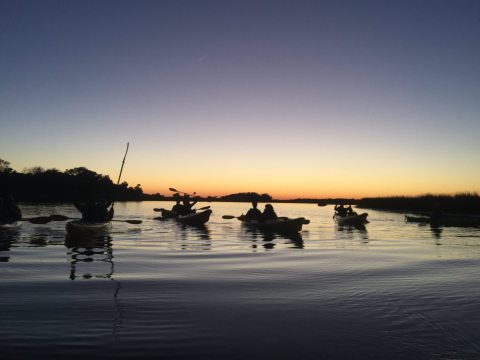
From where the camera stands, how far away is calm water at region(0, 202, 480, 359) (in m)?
4.47

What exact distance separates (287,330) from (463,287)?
5.23 m

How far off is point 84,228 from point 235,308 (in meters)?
14.7

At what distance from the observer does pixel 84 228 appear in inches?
747

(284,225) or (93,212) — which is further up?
(93,212)

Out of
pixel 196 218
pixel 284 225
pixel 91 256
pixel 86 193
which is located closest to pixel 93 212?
pixel 91 256

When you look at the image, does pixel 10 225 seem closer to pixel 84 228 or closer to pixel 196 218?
pixel 84 228

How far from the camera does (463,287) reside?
832 centimetres

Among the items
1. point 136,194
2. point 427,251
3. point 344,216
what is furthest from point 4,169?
point 427,251

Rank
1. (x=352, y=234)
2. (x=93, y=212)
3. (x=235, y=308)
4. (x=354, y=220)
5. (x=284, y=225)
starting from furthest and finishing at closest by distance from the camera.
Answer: (x=354, y=220)
(x=352, y=234)
(x=284, y=225)
(x=93, y=212)
(x=235, y=308)

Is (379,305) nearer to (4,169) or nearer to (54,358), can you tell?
(54,358)

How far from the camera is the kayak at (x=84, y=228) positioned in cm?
1831

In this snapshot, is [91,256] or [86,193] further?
[86,193]

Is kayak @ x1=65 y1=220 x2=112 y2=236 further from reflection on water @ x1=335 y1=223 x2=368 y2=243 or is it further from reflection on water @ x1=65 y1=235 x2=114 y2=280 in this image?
reflection on water @ x1=335 y1=223 x2=368 y2=243

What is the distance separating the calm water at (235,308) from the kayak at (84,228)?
621 centimetres
